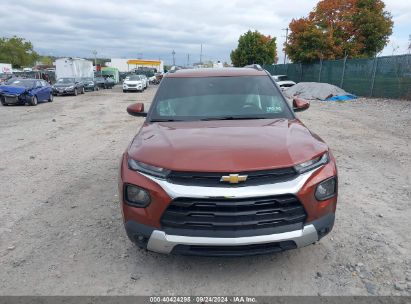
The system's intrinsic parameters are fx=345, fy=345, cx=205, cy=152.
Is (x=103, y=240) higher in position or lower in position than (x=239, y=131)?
lower

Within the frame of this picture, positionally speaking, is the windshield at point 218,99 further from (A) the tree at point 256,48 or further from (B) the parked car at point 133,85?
(A) the tree at point 256,48

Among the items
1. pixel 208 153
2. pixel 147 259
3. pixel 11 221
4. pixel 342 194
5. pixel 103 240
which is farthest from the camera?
pixel 342 194

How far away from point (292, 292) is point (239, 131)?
4.95 feet

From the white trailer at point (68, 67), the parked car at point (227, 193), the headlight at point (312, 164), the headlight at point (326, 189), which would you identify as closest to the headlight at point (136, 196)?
the parked car at point (227, 193)

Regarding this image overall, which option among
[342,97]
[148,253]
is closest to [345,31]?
[342,97]

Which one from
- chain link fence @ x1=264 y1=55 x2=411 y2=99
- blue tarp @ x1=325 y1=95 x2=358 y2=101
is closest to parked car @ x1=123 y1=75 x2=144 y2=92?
chain link fence @ x1=264 y1=55 x2=411 y2=99

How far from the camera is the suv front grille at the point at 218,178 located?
265 centimetres

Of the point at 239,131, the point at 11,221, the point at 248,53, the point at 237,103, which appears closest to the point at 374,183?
the point at 237,103

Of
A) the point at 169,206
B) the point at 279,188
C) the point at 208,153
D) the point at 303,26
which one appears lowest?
the point at 169,206

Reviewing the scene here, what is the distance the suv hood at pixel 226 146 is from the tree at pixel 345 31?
29698 mm

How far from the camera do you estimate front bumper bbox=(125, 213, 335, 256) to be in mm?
2635

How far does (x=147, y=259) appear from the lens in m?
3.33

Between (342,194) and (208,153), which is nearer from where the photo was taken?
(208,153)

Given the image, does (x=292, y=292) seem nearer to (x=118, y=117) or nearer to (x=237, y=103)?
(x=237, y=103)
